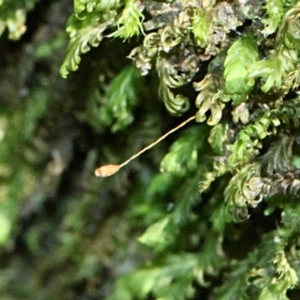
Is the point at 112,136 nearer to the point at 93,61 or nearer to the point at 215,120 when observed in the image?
the point at 93,61

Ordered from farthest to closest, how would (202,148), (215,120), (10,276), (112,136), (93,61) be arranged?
(10,276) → (112,136) → (93,61) → (202,148) → (215,120)

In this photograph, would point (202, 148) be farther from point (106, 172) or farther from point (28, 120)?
point (28, 120)

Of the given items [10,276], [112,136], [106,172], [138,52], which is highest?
[138,52]

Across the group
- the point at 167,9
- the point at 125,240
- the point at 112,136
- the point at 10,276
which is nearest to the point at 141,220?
the point at 125,240

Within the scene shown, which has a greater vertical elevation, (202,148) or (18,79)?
(18,79)

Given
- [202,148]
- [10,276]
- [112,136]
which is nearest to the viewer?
[202,148]

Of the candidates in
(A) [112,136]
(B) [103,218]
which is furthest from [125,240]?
(A) [112,136]

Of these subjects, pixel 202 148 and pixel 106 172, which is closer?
pixel 106 172
